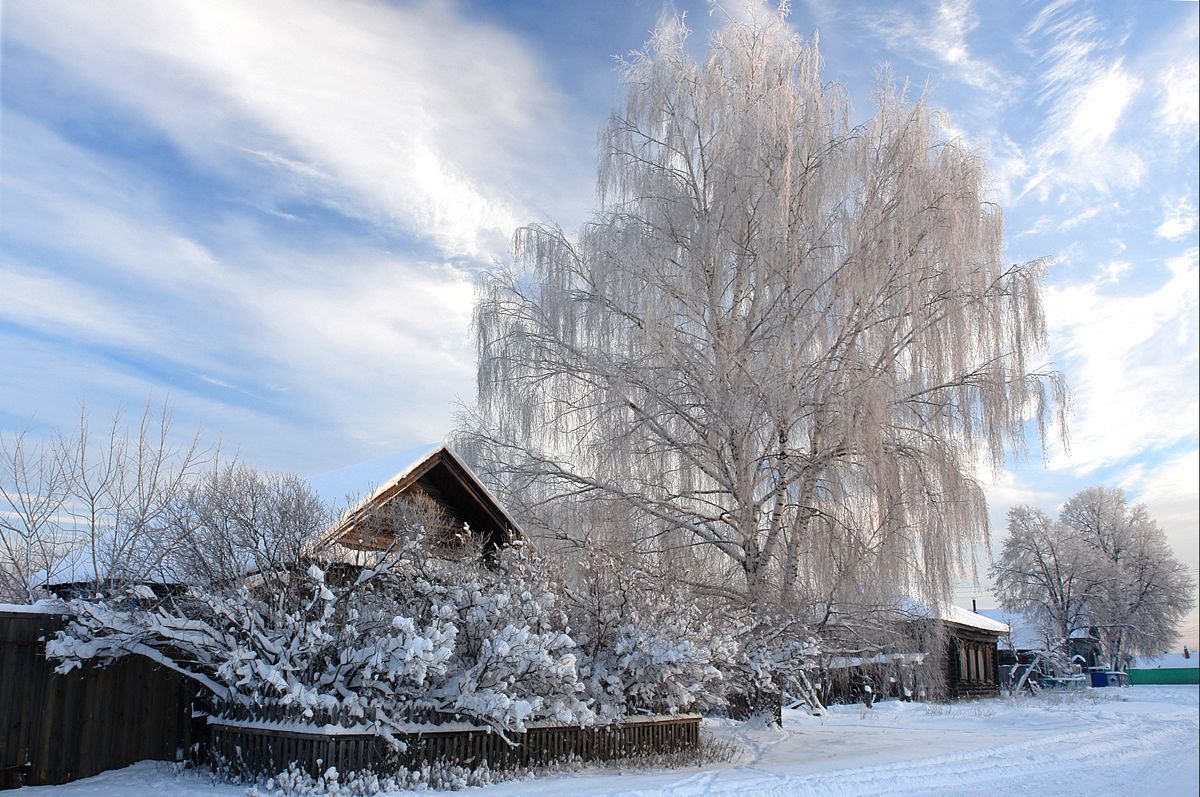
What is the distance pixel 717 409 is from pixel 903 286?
4265mm

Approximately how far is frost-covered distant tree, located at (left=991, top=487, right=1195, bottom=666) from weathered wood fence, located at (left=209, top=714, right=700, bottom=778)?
141ft

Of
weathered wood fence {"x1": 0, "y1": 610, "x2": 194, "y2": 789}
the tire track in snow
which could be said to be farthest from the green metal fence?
weathered wood fence {"x1": 0, "y1": 610, "x2": 194, "y2": 789}

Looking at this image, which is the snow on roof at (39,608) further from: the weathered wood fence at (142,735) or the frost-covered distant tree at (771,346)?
the frost-covered distant tree at (771,346)

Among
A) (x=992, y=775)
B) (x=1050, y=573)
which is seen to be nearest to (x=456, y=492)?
(x=992, y=775)

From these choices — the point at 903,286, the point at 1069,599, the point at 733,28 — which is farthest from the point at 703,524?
the point at 1069,599

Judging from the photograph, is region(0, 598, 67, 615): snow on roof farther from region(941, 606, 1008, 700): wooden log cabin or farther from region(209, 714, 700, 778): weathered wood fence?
region(941, 606, 1008, 700): wooden log cabin

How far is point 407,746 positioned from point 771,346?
10.0 m

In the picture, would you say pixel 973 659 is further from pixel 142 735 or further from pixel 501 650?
pixel 142 735

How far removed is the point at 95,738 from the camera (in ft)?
36.0

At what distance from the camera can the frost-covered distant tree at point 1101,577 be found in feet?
162

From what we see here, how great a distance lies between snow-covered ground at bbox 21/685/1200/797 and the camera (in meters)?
10.4

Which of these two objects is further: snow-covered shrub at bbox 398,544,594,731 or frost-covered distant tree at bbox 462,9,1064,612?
frost-covered distant tree at bbox 462,9,1064,612

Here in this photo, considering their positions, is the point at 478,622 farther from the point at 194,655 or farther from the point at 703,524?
the point at 703,524

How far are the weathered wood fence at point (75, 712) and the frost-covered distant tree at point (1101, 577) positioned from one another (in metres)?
47.3
